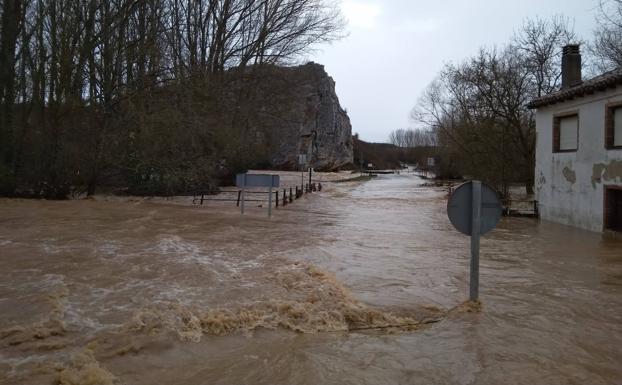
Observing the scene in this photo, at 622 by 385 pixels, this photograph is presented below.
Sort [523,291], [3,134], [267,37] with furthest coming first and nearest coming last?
1. [267,37]
2. [3,134]
3. [523,291]

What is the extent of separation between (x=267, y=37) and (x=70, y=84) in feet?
48.4

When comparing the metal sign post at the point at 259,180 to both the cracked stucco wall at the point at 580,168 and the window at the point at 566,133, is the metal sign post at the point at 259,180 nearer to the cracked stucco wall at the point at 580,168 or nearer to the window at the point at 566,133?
the cracked stucco wall at the point at 580,168

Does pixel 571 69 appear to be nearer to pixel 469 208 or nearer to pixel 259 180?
pixel 259 180

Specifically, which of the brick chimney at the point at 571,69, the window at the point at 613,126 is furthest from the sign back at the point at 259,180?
the brick chimney at the point at 571,69

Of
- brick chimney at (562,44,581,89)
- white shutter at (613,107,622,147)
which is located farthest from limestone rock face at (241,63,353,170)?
white shutter at (613,107,622,147)

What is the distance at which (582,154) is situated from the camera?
17312 mm

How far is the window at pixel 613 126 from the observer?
15477 mm

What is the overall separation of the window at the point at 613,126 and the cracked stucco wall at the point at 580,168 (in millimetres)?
216

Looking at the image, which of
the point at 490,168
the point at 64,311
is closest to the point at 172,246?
the point at 64,311

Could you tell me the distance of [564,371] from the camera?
16.3ft

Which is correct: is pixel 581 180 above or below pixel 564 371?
above

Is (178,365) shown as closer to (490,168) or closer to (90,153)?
(90,153)

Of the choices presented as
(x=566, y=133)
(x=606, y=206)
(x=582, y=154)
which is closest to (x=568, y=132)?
Answer: (x=566, y=133)

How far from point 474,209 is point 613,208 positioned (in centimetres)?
1219
